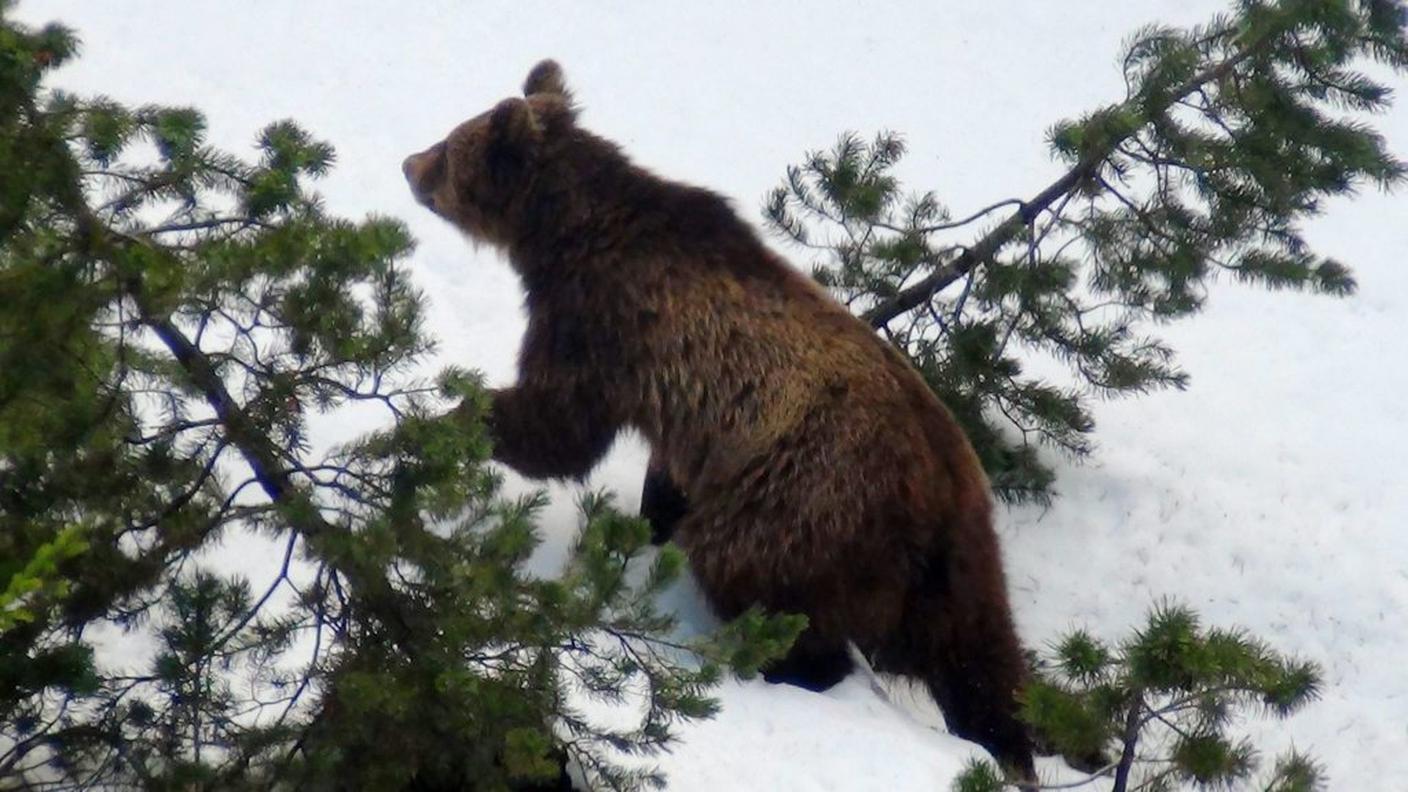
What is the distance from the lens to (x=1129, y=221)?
9203mm

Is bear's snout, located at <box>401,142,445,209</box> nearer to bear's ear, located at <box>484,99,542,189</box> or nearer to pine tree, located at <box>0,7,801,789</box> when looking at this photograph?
bear's ear, located at <box>484,99,542,189</box>

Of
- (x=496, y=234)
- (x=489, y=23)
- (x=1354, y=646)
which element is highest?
(x=489, y=23)

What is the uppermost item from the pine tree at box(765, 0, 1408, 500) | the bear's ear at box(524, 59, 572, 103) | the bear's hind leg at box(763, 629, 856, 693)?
the bear's ear at box(524, 59, 572, 103)

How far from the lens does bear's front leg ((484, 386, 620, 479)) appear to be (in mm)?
7680

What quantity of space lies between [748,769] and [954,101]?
→ 10.0 m

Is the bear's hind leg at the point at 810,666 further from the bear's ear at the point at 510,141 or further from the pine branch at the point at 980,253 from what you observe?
the bear's ear at the point at 510,141

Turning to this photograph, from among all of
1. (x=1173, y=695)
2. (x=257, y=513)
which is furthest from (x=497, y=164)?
(x=1173, y=695)

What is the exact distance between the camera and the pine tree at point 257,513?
4477 millimetres

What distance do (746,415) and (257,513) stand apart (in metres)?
2.93

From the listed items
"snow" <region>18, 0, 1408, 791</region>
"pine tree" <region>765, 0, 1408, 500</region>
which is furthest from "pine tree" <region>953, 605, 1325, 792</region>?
"pine tree" <region>765, 0, 1408, 500</region>

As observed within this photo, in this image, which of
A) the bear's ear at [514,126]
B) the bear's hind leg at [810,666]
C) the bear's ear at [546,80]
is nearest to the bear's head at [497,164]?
the bear's ear at [514,126]

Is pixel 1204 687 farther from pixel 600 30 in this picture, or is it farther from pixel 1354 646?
pixel 600 30

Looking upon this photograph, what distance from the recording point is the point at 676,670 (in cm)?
518

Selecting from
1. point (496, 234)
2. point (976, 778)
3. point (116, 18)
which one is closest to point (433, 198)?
point (496, 234)
